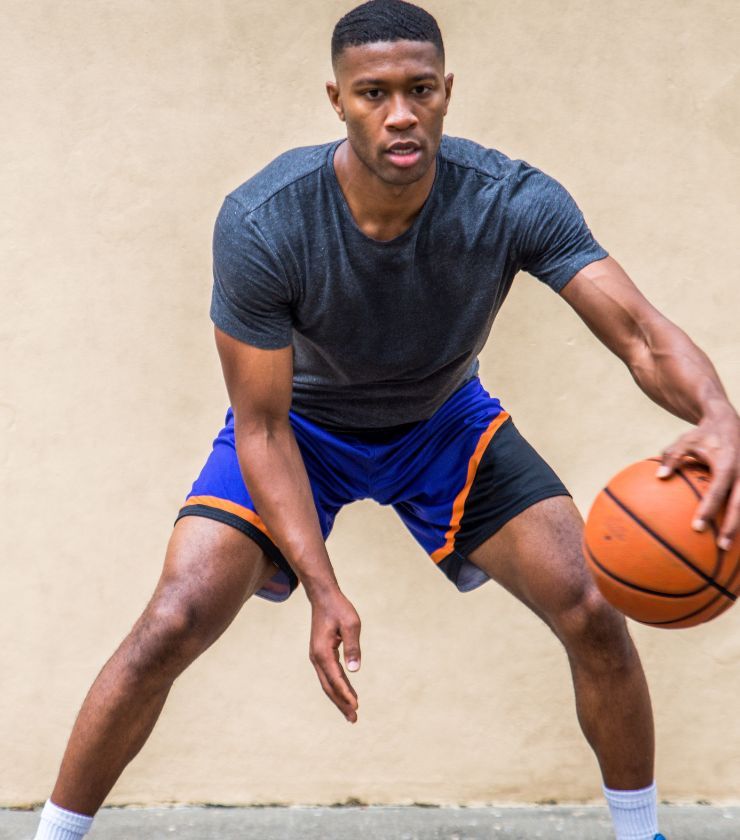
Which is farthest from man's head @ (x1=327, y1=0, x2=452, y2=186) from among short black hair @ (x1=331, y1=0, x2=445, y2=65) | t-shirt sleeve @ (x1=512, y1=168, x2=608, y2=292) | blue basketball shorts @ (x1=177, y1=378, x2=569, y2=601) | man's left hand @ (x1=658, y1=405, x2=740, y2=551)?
man's left hand @ (x1=658, y1=405, x2=740, y2=551)

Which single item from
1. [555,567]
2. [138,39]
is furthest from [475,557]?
[138,39]

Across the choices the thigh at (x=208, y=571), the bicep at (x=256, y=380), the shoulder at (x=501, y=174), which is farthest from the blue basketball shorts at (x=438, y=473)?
the shoulder at (x=501, y=174)

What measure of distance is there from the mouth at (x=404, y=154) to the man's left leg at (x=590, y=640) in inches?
34.7

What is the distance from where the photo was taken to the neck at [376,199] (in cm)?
305

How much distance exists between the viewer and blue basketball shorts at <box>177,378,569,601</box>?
10.9 feet

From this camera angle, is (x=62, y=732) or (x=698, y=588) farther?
(x=62, y=732)

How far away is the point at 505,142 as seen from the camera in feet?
13.5

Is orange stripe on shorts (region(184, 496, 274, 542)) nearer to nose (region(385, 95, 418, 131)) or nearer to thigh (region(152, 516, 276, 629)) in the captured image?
thigh (region(152, 516, 276, 629))

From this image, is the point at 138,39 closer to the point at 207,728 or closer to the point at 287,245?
the point at 287,245

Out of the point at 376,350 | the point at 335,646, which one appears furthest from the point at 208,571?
the point at 376,350

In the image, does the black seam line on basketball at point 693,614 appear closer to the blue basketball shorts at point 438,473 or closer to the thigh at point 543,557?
the thigh at point 543,557

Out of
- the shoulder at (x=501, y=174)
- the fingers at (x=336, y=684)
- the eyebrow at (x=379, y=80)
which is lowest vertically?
the fingers at (x=336, y=684)

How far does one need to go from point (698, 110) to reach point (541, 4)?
57cm

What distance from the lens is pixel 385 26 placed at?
2928 millimetres
